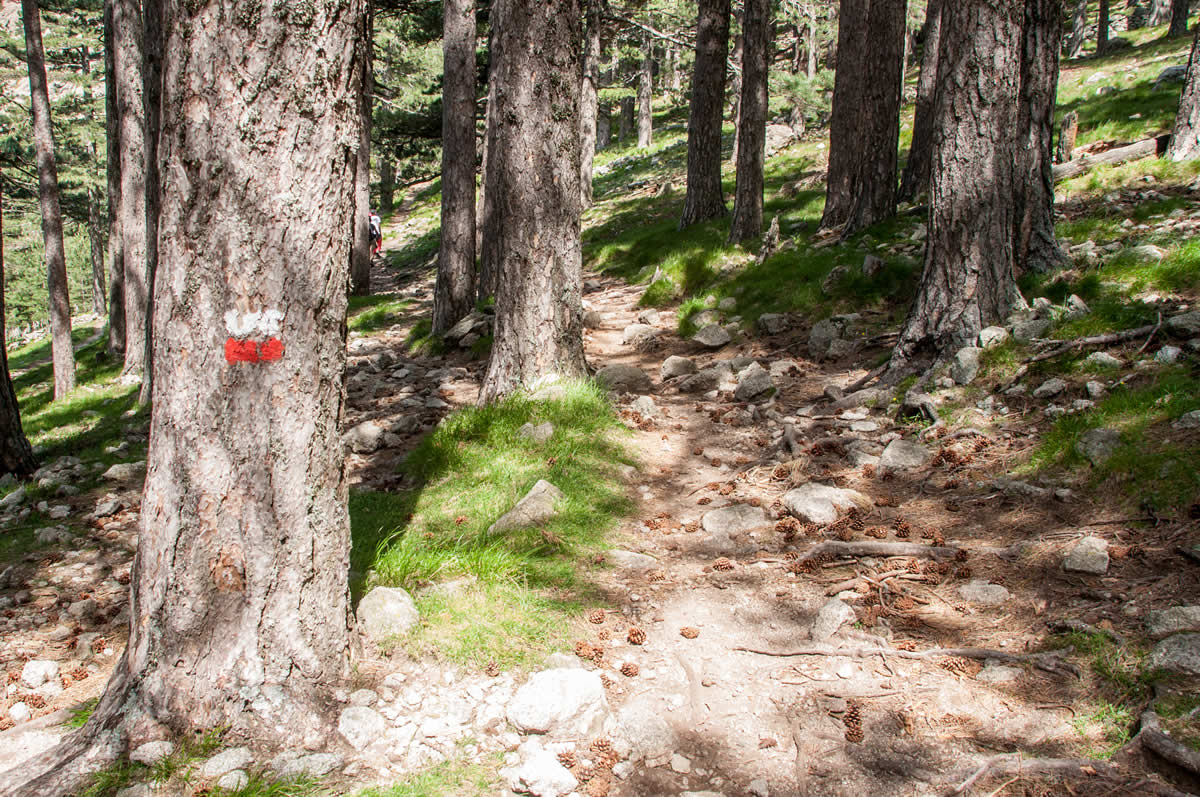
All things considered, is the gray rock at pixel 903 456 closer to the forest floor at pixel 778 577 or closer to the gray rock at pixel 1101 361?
the forest floor at pixel 778 577

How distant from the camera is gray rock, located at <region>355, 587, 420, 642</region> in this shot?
344 cm

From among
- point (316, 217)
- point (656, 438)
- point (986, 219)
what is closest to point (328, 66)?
point (316, 217)

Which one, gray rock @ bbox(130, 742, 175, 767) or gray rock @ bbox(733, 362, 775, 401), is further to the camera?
gray rock @ bbox(733, 362, 775, 401)

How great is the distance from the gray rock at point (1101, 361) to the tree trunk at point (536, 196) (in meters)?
3.81

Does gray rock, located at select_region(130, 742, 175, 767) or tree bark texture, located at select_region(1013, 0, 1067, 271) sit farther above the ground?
tree bark texture, located at select_region(1013, 0, 1067, 271)

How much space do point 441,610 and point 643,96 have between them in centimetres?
2862

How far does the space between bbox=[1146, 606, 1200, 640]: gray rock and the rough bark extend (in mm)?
3230

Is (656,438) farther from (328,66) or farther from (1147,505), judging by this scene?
(328,66)

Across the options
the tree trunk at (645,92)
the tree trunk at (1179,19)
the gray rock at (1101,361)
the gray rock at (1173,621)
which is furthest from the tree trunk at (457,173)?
the tree trunk at (1179,19)

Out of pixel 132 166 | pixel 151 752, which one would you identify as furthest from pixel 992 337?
pixel 132 166

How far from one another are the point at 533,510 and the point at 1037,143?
5.32 meters

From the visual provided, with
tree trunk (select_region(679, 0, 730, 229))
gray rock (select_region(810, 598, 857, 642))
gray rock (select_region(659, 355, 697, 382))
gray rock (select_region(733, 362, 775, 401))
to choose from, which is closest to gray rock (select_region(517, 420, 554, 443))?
gray rock (select_region(733, 362, 775, 401))

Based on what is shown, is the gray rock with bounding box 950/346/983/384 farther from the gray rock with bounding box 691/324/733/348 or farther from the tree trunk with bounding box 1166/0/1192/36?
the tree trunk with bounding box 1166/0/1192/36

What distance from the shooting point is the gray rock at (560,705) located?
300 cm
